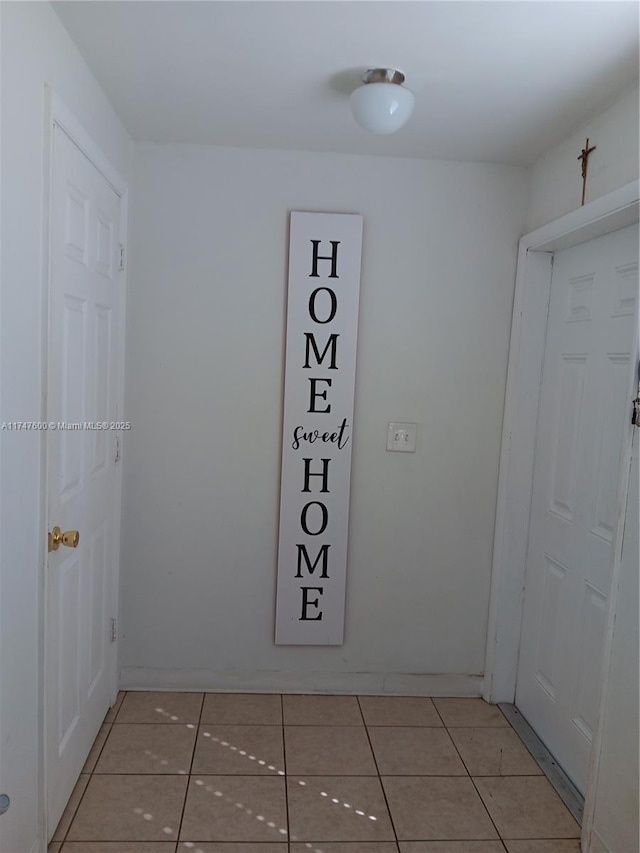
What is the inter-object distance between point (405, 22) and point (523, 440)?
1.69 m

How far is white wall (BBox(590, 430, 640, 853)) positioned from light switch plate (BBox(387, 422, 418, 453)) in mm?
1074

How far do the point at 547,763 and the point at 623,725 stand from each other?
737mm

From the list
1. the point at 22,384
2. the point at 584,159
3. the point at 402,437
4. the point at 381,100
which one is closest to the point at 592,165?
→ the point at 584,159

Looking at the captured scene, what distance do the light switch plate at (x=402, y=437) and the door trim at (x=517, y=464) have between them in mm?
393

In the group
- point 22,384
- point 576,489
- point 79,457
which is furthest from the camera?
point 576,489

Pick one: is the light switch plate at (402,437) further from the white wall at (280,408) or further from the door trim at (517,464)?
the door trim at (517,464)

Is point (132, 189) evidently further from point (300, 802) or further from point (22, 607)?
point (300, 802)

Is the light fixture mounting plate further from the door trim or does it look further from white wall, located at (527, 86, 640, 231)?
the door trim

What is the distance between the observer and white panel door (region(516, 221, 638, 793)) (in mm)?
2166

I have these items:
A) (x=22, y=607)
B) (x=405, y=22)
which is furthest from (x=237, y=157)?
(x=22, y=607)

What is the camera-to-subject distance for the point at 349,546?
2.87 m

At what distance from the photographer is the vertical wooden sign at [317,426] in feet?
8.87

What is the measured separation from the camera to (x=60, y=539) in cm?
183

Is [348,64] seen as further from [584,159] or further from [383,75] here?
[584,159]
